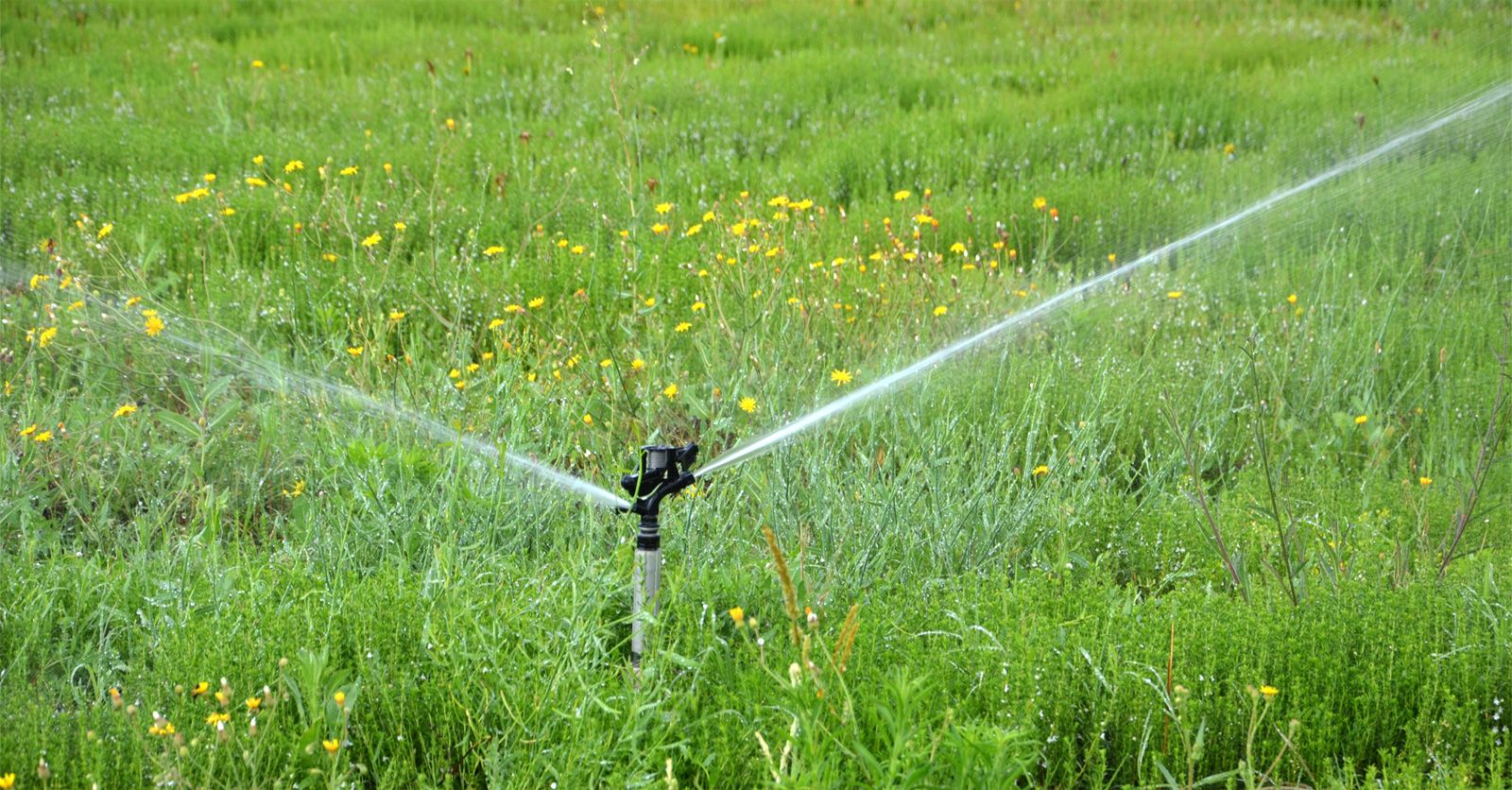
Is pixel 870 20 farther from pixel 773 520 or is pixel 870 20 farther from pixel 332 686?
pixel 332 686

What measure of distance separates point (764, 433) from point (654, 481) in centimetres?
98

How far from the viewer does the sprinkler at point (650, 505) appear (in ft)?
7.25

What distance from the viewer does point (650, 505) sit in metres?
2.21

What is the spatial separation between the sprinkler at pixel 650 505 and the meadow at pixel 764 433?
0.06 meters

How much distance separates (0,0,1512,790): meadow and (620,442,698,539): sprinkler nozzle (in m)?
0.18

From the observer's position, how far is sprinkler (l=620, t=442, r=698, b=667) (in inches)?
87.0

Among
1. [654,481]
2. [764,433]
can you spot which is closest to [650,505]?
[654,481]

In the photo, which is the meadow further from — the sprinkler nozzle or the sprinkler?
the sprinkler nozzle

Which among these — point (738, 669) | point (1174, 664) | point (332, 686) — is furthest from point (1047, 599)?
point (332, 686)

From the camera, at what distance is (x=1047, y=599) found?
8.52 ft

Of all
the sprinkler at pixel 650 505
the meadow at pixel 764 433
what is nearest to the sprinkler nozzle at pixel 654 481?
the sprinkler at pixel 650 505

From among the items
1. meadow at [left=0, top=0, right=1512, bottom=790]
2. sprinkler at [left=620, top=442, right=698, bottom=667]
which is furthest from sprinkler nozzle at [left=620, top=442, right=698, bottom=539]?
meadow at [left=0, top=0, right=1512, bottom=790]

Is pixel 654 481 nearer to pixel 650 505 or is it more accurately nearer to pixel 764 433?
pixel 650 505

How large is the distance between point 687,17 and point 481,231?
5235 mm
